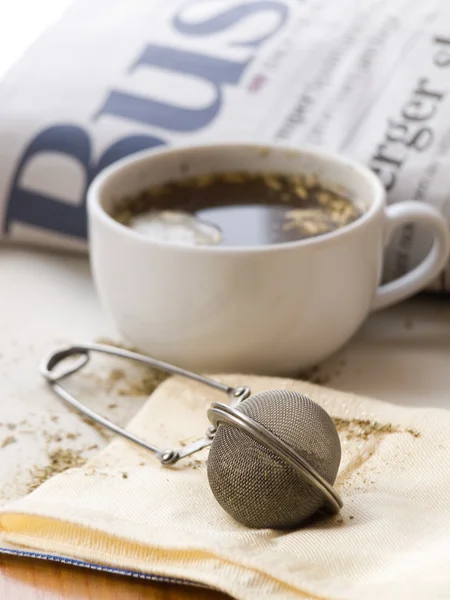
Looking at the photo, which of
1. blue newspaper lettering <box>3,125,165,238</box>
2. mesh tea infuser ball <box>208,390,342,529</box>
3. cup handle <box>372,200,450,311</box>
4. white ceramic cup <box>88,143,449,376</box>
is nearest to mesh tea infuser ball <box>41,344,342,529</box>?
mesh tea infuser ball <box>208,390,342,529</box>

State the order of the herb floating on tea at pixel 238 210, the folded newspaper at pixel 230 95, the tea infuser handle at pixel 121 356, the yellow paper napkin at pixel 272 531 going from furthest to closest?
1. the folded newspaper at pixel 230 95
2. the herb floating on tea at pixel 238 210
3. the tea infuser handle at pixel 121 356
4. the yellow paper napkin at pixel 272 531

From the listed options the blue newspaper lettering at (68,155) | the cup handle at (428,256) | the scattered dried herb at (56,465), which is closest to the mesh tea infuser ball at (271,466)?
the scattered dried herb at (56,465)

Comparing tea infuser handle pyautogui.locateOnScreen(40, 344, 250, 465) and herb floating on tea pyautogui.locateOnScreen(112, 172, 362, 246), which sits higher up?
herb floating on tea pyautogui.locateOnScreen(112, 172, 362, 246)

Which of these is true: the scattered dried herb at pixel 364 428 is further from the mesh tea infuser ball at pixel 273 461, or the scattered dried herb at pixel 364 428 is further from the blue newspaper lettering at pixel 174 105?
the blue newspaper lettering at pixel 174 105

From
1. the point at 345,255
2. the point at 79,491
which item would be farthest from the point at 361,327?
the point at 79,491

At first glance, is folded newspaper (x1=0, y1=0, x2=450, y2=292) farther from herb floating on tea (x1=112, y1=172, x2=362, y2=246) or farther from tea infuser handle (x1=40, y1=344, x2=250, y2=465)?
tea infuser handle (x1=40, y1=344, x2=250, y2=465)

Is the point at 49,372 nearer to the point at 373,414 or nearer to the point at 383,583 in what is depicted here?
the point at 373,414

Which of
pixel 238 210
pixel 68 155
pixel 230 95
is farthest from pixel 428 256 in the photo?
pixel 68 155
